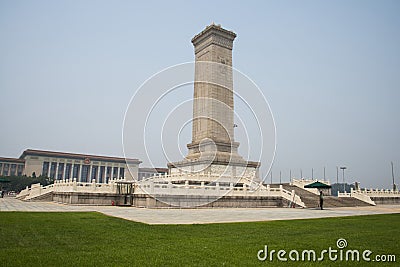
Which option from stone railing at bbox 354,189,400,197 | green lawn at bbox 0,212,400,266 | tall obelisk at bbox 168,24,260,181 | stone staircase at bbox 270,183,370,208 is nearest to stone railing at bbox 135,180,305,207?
stone staircase at bbox 270,183,370,208

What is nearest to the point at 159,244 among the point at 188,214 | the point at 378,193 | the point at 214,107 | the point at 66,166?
the point at 188,214

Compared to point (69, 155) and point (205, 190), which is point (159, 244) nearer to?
point (205, 190)

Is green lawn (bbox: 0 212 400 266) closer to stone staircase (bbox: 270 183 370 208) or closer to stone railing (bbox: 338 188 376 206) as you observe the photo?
stone staircase (bbox: 270 183 370 208)

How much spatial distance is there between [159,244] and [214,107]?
3511 centimetres

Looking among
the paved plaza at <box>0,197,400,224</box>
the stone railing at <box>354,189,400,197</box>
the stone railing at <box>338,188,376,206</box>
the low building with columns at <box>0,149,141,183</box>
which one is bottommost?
the paved plaza at <box>0,197,400,224</box>

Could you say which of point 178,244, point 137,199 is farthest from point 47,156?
point 178,244

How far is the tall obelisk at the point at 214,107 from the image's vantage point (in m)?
40.3

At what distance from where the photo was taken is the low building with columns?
3361 inches

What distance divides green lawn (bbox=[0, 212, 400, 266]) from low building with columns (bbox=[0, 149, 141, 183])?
7516 cm

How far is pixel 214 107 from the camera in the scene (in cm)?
4188

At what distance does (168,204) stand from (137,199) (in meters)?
2.10

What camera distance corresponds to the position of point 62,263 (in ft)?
17.9

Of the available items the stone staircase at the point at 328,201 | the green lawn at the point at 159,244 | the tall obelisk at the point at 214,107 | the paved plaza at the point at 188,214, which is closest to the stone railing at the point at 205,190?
the stone staircase at the point at 328,201

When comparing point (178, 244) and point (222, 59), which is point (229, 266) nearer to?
point (178, 244)
